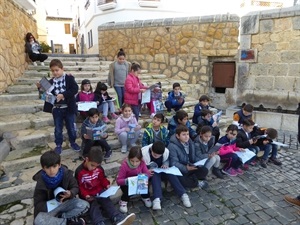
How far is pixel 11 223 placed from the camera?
252 cm

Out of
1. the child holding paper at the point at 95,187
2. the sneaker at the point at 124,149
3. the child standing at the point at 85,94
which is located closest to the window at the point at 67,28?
the child standing at the point at 85,94

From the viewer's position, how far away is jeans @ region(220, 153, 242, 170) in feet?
12.7

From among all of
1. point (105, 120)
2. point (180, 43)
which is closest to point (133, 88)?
point (105, 120)

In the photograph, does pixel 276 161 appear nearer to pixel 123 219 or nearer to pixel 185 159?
pixel 185 159

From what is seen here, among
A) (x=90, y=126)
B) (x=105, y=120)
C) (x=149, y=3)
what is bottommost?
(x=105, y=120)

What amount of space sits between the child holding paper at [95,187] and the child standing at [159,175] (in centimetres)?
54

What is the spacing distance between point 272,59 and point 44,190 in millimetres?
6785

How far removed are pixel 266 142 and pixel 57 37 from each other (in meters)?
34.5

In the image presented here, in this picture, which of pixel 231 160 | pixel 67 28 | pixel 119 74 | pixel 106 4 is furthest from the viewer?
pixel 67 28

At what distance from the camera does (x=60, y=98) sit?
3365mm

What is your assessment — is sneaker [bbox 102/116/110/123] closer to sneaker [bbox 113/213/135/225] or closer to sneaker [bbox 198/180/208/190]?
sneaker [bbox 198/180/208/190]

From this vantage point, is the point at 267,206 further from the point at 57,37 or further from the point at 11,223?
the point at 57,37

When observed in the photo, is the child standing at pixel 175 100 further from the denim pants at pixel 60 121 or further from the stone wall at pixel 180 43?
the stone wall at pixel 180 43

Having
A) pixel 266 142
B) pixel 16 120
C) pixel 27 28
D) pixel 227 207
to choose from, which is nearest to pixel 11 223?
pixel 16 120
